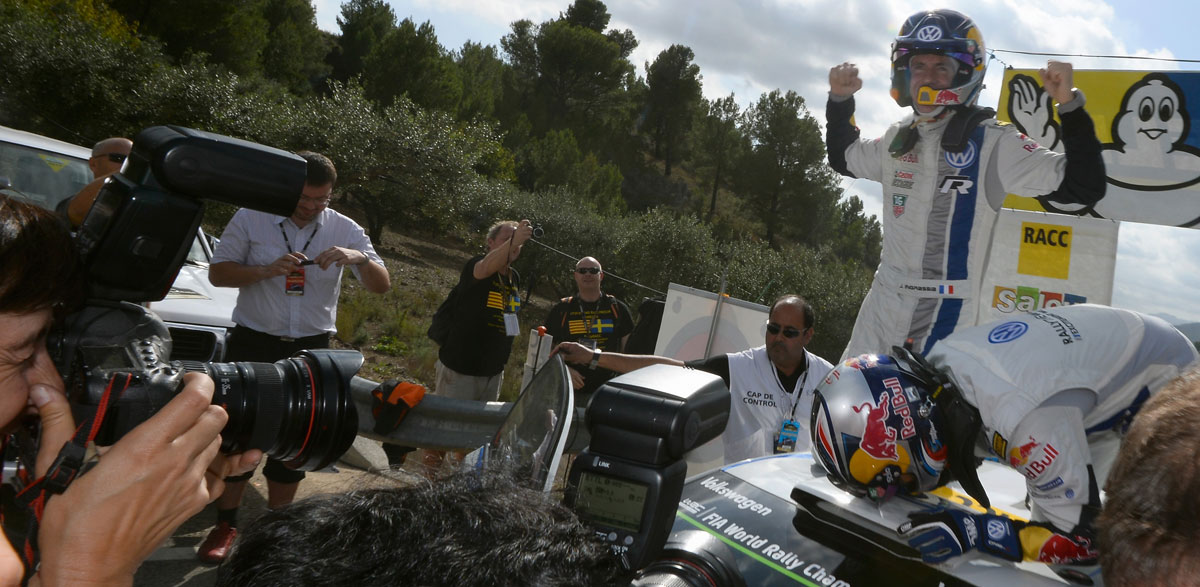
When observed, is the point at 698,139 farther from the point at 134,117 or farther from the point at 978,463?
the point at 978,463

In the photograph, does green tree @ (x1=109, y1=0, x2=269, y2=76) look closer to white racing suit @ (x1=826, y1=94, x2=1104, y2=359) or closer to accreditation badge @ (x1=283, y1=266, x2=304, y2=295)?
accreditation badge @ (x1=283, y1=266, x2=304, y2=295)

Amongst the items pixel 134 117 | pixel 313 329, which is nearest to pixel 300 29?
pixel 134 117

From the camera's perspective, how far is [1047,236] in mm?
5445

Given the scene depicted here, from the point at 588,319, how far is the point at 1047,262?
295 cm

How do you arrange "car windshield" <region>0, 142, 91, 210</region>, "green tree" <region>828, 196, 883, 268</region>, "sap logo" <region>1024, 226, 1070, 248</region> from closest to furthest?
"sap logo" <region>1024, 226, 1070, 248</region> → "car windshield" <region>0, 142, 91, 210</region> → "green tree" <region>828, 196, 883, 268</region>

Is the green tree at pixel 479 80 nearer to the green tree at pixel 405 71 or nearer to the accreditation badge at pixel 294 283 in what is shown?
the green tree at pixel 405 71

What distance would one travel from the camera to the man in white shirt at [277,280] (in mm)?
4488

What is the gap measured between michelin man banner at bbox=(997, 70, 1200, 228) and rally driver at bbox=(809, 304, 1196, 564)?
2.18 m

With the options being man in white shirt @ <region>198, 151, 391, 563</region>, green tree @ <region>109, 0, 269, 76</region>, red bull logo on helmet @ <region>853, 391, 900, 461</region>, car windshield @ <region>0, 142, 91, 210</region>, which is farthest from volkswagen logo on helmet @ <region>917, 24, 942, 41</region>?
green tree @ <region>109, 0, 269, 76</region>

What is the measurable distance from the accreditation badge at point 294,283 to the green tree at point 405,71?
3474 centimetres

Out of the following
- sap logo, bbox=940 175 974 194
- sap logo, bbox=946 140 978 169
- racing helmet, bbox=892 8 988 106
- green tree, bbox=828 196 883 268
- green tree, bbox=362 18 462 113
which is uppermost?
green tree, bbox=362 18 462 113

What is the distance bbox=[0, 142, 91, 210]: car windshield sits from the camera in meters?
5.96

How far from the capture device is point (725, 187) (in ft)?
178

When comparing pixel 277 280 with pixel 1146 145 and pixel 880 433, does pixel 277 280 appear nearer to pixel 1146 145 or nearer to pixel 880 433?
pixel 880 433
